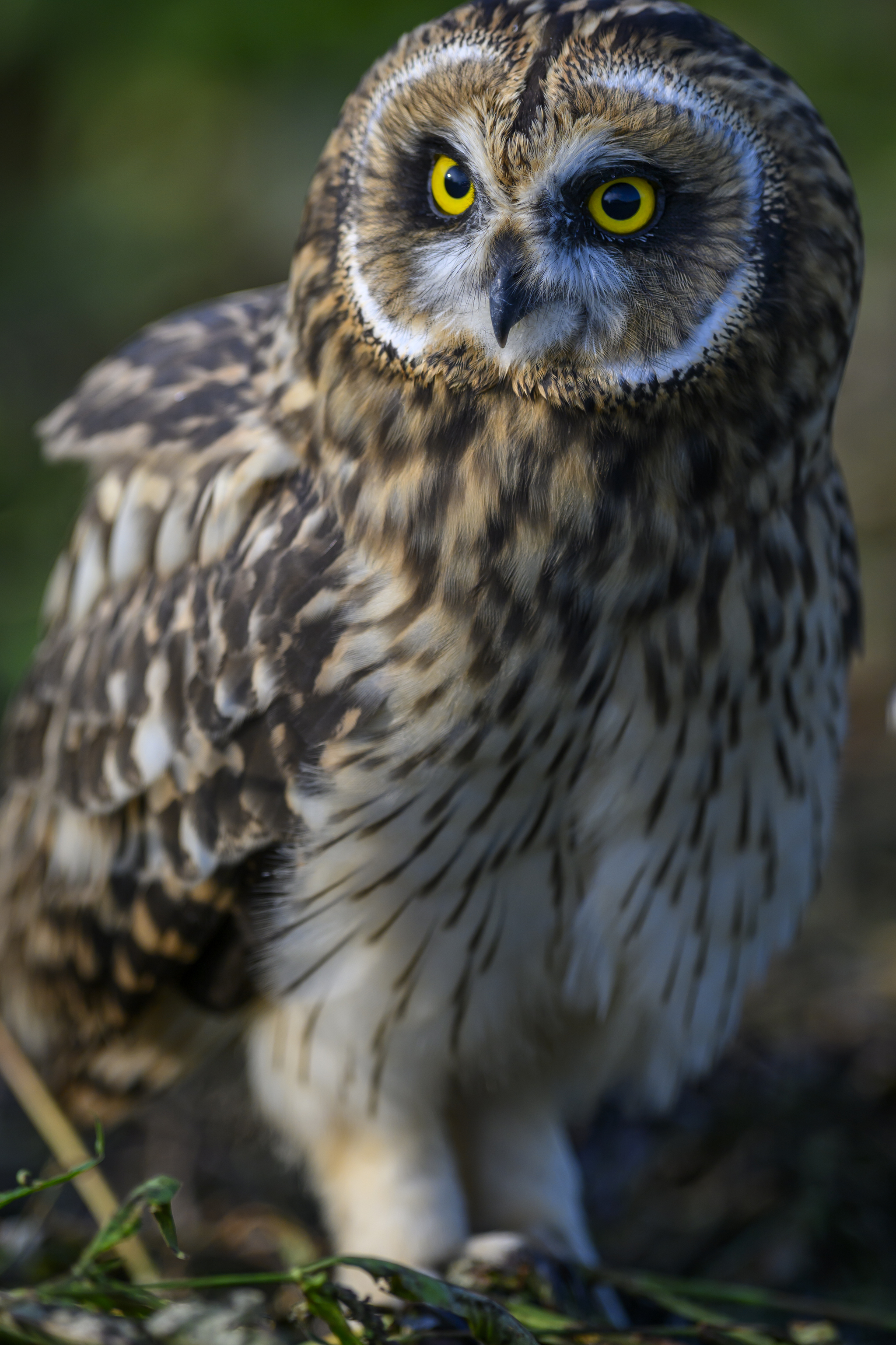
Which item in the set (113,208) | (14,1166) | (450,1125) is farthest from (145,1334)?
(113,208)

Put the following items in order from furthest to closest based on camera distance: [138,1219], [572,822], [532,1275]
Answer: [532,1275], [572,822], [138,1219]

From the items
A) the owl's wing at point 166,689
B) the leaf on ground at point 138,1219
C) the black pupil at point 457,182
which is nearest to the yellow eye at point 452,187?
the black pupil at point 457,182

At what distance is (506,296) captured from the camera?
1.32 m

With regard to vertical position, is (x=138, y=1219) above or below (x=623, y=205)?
below

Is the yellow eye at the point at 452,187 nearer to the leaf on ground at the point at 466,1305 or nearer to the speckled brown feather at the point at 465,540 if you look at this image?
the speckled brown feather at the point at 465,540

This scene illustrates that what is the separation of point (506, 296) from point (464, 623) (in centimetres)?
36

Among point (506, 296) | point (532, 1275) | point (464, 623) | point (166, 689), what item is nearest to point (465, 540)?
point (464, 623)

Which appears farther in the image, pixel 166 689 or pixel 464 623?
pixel 166 689

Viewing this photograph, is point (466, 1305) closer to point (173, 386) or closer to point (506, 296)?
point (506, 296)

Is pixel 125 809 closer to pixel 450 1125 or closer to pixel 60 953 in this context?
pixel 60 953

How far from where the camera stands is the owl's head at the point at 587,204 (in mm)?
1312

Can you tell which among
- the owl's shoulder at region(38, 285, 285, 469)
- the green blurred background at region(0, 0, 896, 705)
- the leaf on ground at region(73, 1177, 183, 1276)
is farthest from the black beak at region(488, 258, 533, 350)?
the green blurred background at region(0, 0, 896, 705)

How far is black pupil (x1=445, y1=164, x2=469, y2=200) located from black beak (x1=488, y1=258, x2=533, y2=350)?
4.1 inches

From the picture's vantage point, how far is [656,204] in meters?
1.36
